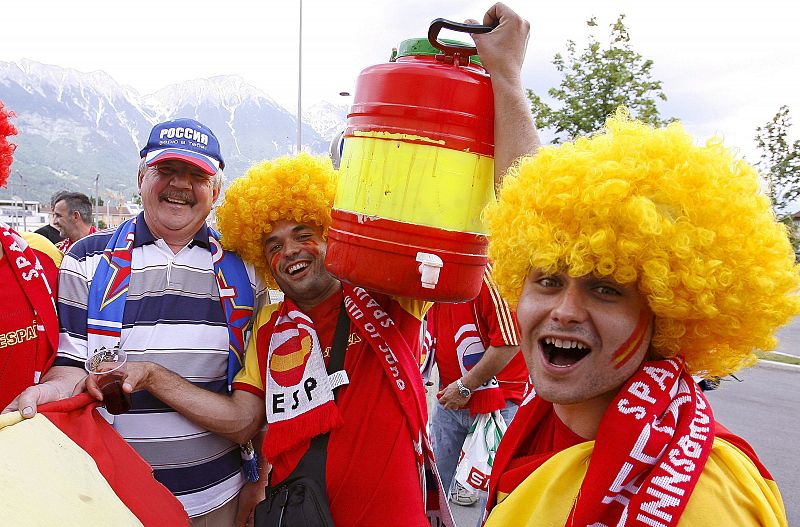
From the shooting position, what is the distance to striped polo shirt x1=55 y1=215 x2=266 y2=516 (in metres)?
2.36

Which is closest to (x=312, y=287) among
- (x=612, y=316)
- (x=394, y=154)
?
(x=394, y=154)

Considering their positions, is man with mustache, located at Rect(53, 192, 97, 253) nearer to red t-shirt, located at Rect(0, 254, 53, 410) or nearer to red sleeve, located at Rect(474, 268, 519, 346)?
red t-shirt, located at Rect(0, 254, 53, 410)

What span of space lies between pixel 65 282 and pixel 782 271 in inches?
101

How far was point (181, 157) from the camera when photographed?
258 cm

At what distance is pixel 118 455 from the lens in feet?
6.24

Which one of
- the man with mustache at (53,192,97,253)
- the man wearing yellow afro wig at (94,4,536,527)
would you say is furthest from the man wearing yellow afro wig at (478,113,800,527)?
the man with mustache at (53,192,97,253)

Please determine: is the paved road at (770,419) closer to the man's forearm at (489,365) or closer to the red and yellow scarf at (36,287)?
the man's forearm at (489,365)

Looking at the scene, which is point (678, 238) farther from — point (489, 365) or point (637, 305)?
point (489, 365)

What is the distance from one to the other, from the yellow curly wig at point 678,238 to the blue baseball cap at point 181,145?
1.76m

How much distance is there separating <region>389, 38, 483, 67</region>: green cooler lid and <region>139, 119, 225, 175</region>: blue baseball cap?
1.16 metres

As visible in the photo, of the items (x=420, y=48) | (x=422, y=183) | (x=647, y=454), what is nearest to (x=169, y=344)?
(x=422, y=183)

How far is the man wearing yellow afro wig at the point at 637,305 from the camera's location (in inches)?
49.3

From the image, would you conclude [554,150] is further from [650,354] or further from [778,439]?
[778,439]

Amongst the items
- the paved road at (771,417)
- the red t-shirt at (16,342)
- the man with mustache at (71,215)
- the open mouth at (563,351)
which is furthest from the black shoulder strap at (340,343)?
the man with mustache at (71,215)
